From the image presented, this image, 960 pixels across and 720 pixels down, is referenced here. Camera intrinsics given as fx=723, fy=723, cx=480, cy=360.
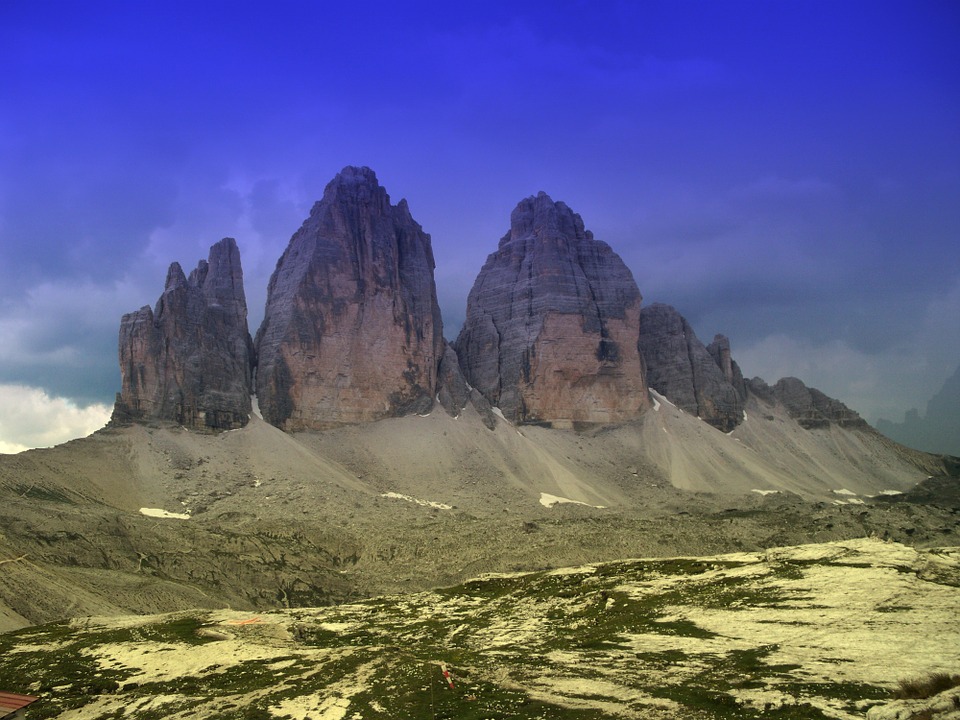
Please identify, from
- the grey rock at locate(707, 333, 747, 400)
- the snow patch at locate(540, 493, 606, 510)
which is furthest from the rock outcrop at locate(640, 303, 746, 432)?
the snow patch at locate(540, 493, 606, 510)

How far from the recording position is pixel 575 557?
191 ft

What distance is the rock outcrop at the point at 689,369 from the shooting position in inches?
5187

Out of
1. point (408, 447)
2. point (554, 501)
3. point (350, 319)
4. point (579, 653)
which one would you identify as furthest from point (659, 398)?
point (579, 653)

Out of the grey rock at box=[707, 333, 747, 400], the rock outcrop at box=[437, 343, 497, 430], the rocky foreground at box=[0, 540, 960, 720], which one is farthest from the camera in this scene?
the grey rock at box=[707, 333, 747, 400]

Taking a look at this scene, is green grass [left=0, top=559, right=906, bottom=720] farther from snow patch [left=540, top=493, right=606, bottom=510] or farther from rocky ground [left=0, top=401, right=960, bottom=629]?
snow patch [left=540, top=493, right=606, bottom=510]

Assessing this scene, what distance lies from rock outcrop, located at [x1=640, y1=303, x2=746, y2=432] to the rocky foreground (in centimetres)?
9875

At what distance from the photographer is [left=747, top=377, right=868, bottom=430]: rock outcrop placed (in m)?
146

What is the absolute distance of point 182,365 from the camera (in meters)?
89.3

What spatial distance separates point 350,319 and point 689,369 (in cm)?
6554

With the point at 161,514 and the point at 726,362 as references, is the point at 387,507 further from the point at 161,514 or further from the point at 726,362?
the point at 726,362

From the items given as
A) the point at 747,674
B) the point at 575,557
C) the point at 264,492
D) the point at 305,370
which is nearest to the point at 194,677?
the point at 747,674

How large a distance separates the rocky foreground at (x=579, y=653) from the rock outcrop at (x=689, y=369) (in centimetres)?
9875

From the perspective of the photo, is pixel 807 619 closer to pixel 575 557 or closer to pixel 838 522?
pixel 575 557

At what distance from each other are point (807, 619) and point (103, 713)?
72.5ft
